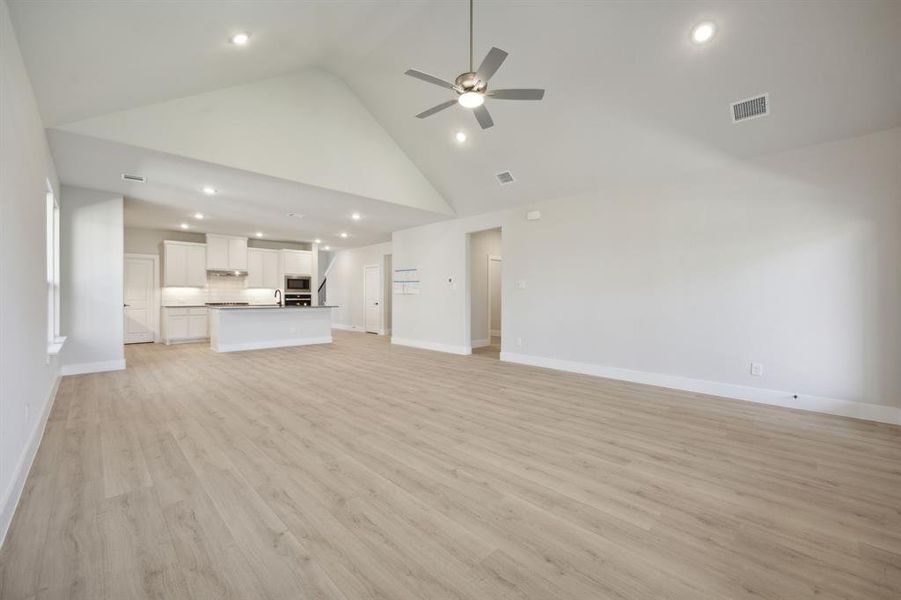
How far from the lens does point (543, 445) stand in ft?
9.30

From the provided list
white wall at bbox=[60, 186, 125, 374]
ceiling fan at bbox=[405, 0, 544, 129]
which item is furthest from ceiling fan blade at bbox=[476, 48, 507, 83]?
white wall at bbox=[60, 186, 125, 374]

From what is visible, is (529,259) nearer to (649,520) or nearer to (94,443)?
(649,520)

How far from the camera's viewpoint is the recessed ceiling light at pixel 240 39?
311cm

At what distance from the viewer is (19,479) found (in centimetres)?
210

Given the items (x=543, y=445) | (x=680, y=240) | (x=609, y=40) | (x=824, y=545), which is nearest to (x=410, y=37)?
(x=609, y=40)

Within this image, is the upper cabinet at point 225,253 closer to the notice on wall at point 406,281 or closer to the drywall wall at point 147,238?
the drywall wall at point 147,238

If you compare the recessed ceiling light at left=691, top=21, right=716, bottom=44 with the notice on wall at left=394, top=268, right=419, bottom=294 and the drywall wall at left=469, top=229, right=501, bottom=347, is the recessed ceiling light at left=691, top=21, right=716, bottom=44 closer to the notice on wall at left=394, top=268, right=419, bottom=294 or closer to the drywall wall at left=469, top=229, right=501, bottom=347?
the drywall wall at left=469, top=229, right=501, bottom=347

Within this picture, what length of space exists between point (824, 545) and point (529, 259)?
4908 millimetres

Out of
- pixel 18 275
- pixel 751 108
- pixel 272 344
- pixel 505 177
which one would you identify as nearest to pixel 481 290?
pixel 505 177

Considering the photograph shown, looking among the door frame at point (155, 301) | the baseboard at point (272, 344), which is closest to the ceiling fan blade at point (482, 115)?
the baseboard at point (272, 344)

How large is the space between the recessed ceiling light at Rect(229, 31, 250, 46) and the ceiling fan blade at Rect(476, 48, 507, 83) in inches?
82.7

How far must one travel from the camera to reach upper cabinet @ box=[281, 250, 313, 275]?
34.6 feet

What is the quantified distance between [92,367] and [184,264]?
3.98 m

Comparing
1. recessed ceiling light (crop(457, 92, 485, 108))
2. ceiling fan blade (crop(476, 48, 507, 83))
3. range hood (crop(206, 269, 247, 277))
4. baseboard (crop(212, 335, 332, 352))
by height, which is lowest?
baseboard (crop(212, 335, 332, 352))
